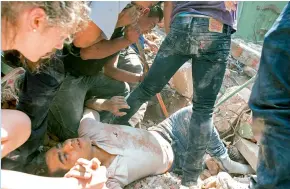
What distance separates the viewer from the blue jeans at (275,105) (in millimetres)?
1562

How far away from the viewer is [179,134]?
3.03 meters

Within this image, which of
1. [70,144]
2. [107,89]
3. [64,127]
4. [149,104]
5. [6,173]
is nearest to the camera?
[6,173]

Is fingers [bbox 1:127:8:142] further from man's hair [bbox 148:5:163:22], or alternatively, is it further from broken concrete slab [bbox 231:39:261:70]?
broken concrete slab [bbox 231:39:261:70]

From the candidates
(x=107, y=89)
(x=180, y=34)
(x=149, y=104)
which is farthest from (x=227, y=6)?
(x=149, y=104)

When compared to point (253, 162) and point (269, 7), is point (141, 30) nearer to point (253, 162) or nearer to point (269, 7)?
point (253, 162)

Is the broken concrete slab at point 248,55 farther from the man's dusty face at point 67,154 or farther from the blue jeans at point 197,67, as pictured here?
the man's dusty face at point 67,154

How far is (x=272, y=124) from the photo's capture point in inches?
63.1

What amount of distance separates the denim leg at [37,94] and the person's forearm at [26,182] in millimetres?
710

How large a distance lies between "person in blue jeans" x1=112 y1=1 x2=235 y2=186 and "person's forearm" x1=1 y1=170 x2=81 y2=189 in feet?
3.59

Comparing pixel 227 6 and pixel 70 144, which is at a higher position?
pixel 227 6

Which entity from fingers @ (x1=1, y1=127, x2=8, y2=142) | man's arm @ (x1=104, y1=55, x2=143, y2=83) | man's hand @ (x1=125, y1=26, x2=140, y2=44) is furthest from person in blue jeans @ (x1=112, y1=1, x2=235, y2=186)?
fingers @ (x1=1, y1=127, x2=8, y2=142)

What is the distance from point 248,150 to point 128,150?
1.30 m

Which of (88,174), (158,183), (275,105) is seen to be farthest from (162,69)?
(275,105)

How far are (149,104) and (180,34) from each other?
1.71 m
